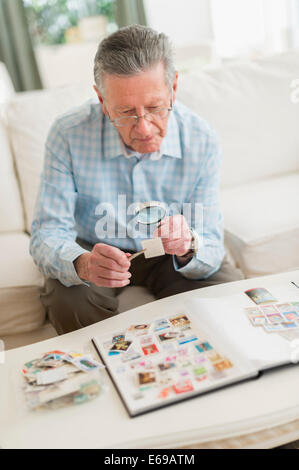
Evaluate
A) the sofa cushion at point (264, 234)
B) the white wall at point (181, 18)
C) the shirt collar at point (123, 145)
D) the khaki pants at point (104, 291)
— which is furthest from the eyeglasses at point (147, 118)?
the white wall at point (181, 18)

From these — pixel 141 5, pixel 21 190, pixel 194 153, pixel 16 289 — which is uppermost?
pixel 141 5

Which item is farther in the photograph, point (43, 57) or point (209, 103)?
point (43, 57)

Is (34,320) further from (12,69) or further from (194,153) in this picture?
(12,69)

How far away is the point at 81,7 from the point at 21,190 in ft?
11.7

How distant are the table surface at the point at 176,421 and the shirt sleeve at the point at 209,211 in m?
0.51

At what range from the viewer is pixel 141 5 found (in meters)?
4.84

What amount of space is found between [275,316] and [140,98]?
24.3 inches

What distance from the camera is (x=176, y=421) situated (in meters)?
0.82

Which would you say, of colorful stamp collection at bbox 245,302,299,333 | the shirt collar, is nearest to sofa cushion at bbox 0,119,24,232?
the shirt collar

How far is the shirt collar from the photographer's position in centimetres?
141

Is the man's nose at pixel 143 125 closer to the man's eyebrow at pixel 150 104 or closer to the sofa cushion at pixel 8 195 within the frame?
the man's eyebrow at pixel 150 104

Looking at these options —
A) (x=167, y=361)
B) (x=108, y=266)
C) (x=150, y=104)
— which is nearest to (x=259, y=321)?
(x=167, y=361)

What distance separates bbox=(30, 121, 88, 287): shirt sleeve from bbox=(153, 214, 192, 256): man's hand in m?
0.28

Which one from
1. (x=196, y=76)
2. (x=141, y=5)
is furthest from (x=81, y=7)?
(x=196, y=76)
